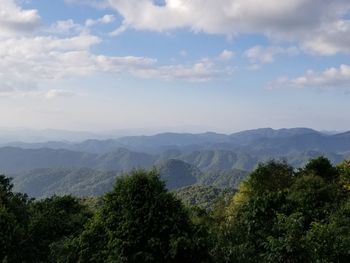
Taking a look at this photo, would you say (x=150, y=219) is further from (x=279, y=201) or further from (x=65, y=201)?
(x=65, y=201)

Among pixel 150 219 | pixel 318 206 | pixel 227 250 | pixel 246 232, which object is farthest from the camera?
pixel 318 206

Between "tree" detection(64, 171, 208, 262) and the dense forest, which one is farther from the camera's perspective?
the dense forest

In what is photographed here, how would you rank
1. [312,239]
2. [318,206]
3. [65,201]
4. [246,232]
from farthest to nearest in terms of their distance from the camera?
1. [65,201]
2. [318,206]
3. [246,232]
4. [312,239]

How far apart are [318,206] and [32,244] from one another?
27.2 meters

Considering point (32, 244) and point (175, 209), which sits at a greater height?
point (175, 209)

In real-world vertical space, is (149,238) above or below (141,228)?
below

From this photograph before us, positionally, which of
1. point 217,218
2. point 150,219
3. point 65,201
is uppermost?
point 150,219

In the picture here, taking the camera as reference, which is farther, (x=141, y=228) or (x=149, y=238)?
(x=141, y=228)

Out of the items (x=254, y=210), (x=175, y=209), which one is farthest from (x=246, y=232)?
(x=175, y=209)

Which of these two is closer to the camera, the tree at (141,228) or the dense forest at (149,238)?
the tree at (141,228)

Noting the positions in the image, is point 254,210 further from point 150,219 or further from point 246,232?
point 150,219

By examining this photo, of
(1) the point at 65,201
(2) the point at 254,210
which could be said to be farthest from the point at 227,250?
(1) the point at 65,201

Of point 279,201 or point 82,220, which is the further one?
point 279,201

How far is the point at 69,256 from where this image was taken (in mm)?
20250
